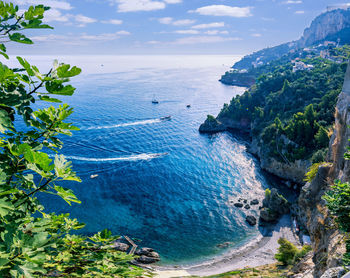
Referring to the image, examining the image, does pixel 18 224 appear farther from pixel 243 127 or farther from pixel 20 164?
pixel 243 127

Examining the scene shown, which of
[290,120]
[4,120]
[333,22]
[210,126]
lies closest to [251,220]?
[290,120]

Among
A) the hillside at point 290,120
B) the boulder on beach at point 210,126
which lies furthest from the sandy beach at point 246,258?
the boulder on beach at point 210,126

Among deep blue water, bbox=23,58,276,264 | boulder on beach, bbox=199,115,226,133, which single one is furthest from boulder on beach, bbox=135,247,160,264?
boulder on beach, bbox=199,115,226,133

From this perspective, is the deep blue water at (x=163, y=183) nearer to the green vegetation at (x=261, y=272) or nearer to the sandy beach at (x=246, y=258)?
the sandy beach at (x=246, y=258)

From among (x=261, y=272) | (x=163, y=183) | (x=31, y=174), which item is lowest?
(x=261, y=272)

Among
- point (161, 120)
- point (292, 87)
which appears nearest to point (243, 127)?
point (292, 87)

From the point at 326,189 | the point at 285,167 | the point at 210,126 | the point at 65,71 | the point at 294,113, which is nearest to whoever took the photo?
the point at 65,71

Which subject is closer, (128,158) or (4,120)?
(4,120)

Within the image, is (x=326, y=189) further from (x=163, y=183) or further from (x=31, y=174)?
(x=163, y=183)
